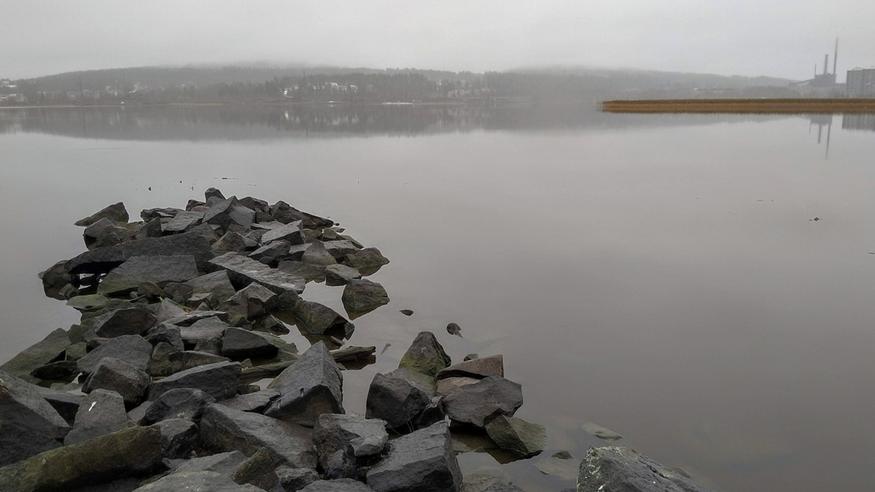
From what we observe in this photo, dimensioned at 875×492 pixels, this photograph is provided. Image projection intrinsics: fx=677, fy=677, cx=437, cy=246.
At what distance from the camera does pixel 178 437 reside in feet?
13.1

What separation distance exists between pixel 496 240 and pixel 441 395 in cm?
566

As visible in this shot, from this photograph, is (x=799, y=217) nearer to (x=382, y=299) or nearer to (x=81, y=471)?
(x=382, y=299)

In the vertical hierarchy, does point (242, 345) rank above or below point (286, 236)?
below

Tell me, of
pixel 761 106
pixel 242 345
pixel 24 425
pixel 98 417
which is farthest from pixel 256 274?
pixel 761 106

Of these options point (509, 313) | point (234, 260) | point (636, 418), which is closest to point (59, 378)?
point (234, 260)

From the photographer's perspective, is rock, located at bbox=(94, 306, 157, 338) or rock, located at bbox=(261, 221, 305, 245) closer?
rock, located at bbox=(94, 306, 157, 338)

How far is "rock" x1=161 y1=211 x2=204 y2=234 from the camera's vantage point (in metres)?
10.6

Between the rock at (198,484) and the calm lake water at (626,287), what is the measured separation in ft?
5.34

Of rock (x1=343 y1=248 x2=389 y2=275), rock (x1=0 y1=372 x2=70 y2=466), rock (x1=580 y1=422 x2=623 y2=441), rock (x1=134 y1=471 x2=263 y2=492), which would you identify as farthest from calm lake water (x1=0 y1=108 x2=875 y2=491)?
rock (x1=0 y1=372 x2=70 y2=466)

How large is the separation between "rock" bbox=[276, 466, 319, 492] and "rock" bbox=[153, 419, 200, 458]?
671 millimetres

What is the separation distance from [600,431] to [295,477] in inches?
84.7

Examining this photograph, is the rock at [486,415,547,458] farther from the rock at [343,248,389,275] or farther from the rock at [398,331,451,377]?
the rock at [343,248,389,275]

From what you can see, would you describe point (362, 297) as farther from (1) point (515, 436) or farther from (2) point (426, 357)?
(1) point (515, 436)

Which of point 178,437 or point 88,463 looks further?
point 178,437
